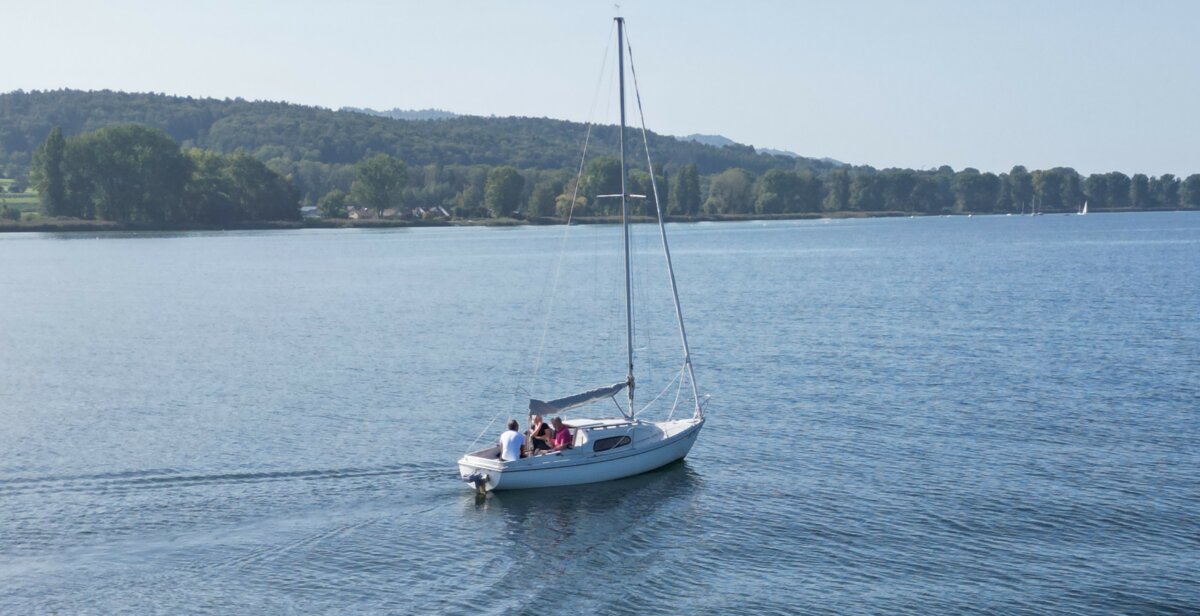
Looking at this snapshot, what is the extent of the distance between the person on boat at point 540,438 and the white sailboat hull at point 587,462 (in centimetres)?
56

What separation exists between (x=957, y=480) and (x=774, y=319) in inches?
1600

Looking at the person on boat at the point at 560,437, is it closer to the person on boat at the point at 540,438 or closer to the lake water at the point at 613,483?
the person on boat at the point at 540,438

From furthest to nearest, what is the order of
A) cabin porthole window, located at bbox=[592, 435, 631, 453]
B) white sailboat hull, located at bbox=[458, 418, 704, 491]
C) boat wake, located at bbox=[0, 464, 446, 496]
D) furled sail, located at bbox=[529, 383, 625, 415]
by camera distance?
1. furled sail, located at bbox=[529, 383, 625, 415]
2. cabin porthole window, located at bbox=[592, 435, 631, 453]
3. boat wake, located at bbox=[0, 464, 446, 496]
4. white sailboat hull, located at bbox=[458, 418, 704, 491]

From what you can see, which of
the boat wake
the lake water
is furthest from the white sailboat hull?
the boat wake

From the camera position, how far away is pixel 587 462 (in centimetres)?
3600

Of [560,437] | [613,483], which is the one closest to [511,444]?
[560,437]

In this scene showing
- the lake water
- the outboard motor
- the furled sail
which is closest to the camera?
the lake water

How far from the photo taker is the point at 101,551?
29.8 m

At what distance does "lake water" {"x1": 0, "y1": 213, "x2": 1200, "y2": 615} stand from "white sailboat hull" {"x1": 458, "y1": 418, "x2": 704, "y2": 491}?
54 centimetres

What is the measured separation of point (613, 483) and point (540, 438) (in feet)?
8.73

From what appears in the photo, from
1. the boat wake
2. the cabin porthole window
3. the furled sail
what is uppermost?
the furled sail

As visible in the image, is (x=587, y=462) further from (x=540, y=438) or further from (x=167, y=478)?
(x=167, y=478)

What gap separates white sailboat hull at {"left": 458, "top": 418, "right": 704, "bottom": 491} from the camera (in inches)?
1373

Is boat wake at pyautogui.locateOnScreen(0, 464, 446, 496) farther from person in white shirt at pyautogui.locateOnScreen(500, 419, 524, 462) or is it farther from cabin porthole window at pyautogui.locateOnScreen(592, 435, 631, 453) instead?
cabin porthole window at pyautogui.locateOnScreen(592, 435, 631, 453)
